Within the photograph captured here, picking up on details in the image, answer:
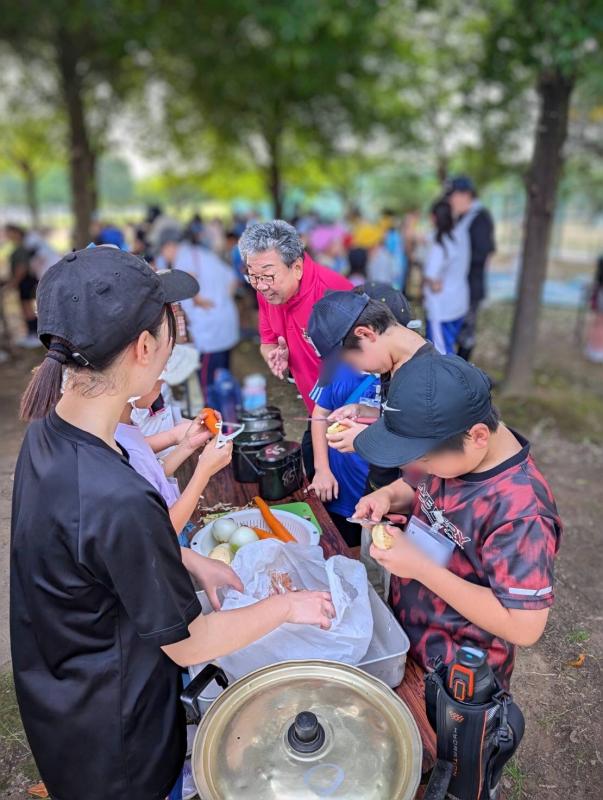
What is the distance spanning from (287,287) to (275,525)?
4.08ft

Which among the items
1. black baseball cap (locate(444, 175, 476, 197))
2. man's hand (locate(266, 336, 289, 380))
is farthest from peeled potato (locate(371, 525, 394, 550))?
black baseball cap (locate(444, 175, 476, 197))

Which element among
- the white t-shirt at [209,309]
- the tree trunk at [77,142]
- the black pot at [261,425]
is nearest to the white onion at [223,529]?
the black pot at [261,425]

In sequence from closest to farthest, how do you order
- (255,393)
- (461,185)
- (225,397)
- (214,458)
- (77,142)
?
(214,458) < (255,393) < (225,397) < (461,185) < (77,142)

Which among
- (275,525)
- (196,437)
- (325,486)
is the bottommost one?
(325,486)

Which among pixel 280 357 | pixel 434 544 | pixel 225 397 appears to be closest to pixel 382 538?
pixel 434 544

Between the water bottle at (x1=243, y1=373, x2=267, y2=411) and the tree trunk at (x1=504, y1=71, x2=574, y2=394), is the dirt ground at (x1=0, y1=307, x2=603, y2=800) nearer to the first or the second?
the water bottle at (x1=243, y1=373, x2=267, y2=411)

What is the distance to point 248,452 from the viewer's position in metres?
2.73

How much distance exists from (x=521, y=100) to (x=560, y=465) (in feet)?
29.4

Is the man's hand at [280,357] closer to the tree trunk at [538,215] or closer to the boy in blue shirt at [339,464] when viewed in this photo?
the boy in blue shirt at [339,464]

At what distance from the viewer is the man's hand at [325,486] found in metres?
2.69

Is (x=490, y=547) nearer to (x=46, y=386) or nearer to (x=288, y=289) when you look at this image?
(x=46, y=386)

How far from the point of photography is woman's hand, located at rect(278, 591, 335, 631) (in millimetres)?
1482

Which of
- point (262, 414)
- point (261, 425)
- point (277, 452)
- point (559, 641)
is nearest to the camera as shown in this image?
point (277, 452)

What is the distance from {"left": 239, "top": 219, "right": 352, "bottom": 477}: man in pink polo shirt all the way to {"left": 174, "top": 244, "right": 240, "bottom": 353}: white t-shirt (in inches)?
84.6
